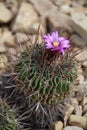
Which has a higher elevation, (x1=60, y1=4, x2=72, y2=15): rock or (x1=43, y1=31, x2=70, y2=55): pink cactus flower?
(x1=60, y1=4, x2=72, y2=15): rock

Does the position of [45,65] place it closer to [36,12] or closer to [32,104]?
[32,104]

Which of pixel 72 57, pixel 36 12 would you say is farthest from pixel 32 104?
pixel 36 12

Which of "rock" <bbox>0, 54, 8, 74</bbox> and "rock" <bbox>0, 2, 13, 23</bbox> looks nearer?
"rock" <bbox>0, 54, 8, 74</bbox>

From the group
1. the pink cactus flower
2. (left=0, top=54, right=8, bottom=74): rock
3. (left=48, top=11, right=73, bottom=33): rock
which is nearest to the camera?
the pink cactus flower

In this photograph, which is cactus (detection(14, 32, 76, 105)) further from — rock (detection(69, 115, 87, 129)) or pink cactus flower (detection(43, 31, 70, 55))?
rock (detection(69, 115, 87, 129))

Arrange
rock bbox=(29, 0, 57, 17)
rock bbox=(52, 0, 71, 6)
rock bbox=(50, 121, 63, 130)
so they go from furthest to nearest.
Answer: rock bbox=(52, 0, 71, 6)
rock bbox=(29, 0, 57, 17)
rock bbox=(50, 121, 63, 130)

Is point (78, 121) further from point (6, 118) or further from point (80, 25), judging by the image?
point (80, 25)

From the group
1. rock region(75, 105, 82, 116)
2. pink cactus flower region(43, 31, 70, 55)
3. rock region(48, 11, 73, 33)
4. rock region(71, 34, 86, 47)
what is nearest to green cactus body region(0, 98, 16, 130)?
pink cactus flower region(43, 31, 70, 55)

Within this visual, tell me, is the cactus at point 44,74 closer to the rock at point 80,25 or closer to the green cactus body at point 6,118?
the green cactus body at point 6,118
